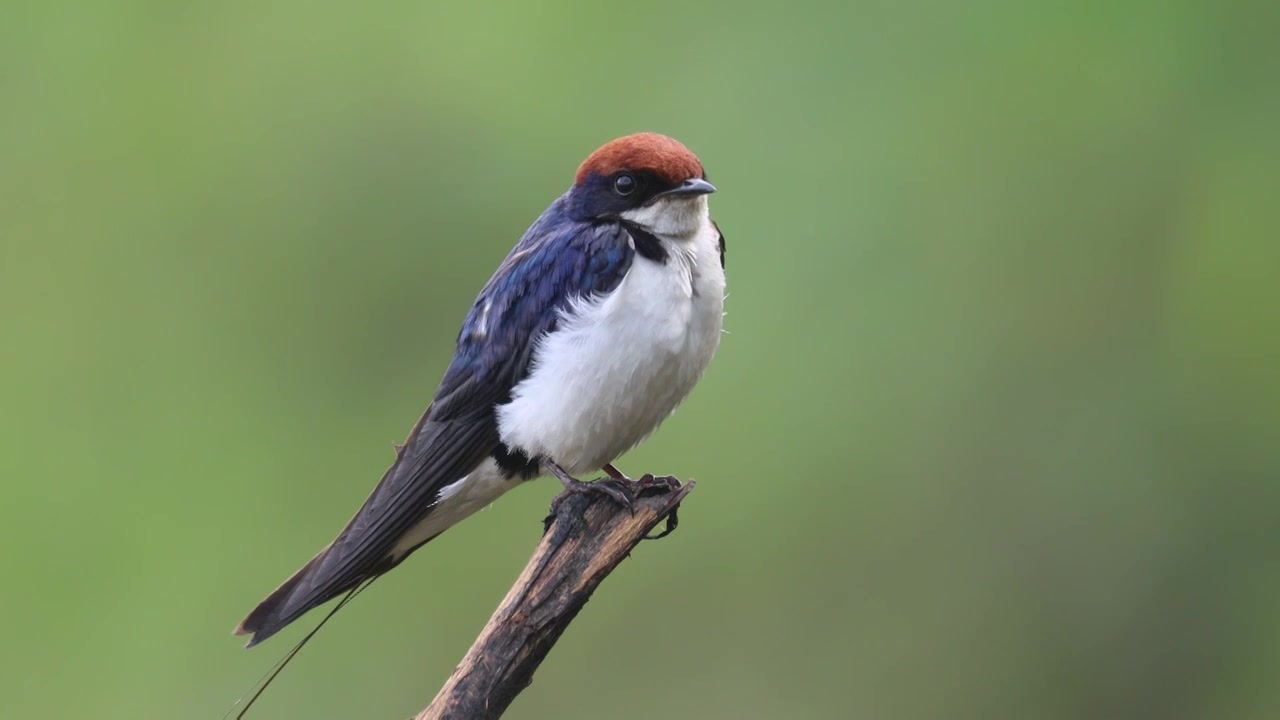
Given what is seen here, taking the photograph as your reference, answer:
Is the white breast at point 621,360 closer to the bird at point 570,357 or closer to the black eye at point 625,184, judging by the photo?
the bird at point 570,357

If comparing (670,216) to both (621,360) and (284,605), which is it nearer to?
(621,360)

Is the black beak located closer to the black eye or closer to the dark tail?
the black eye

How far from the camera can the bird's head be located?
7.15ft

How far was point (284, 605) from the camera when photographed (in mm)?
2227

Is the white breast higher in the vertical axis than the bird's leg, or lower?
higher

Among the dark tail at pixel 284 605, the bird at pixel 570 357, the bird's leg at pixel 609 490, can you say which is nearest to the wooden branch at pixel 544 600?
the bird's leg at pixel 609 490

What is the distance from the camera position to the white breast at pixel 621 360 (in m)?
2.16

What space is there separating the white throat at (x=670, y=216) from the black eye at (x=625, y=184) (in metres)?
0.03

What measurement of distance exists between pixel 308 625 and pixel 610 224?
5.35ft

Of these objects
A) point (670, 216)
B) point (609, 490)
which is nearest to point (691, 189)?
point (670, 216)

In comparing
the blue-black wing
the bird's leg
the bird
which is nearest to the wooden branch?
the bird's leg

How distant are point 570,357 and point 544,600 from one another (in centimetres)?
48

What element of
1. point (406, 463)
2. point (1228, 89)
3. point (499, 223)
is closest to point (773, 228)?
point (499, 223)

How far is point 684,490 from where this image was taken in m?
2.05
